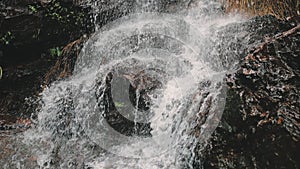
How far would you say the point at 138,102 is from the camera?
4523 mm

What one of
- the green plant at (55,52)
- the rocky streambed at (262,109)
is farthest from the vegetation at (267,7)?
the green plant at (55,52)

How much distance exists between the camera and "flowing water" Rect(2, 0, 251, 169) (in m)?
3.70

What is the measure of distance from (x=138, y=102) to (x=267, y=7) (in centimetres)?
302

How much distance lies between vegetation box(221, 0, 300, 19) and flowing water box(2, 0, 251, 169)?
25cm

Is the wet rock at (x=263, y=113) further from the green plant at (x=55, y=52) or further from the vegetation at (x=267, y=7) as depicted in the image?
the green plant at (x=55, y=52)

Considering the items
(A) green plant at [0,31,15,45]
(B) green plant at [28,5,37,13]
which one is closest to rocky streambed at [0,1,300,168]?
(A) green plant at [0,31,15,45]

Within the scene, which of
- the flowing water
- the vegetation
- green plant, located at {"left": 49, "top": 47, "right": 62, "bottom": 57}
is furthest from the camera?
green plant, located at {"left": 49, "top": 47, "right": 62, "bottom": 57}

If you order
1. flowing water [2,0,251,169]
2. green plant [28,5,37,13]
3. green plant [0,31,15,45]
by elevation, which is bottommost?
flowing water [2,0,251,169]

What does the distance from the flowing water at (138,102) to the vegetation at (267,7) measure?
0.25 m

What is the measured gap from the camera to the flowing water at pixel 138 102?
3.70 metres

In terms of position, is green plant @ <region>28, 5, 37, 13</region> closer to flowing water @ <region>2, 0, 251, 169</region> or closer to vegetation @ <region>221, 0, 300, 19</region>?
flowing water @ <region>2, 0, 251, 169</region>

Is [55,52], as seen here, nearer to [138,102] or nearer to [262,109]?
[138,102]

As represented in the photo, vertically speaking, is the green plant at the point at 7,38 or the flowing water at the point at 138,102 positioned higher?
the green plant at the point at 7,38

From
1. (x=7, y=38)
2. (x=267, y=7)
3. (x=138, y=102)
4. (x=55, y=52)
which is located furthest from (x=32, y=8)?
(x=267, y=7)
